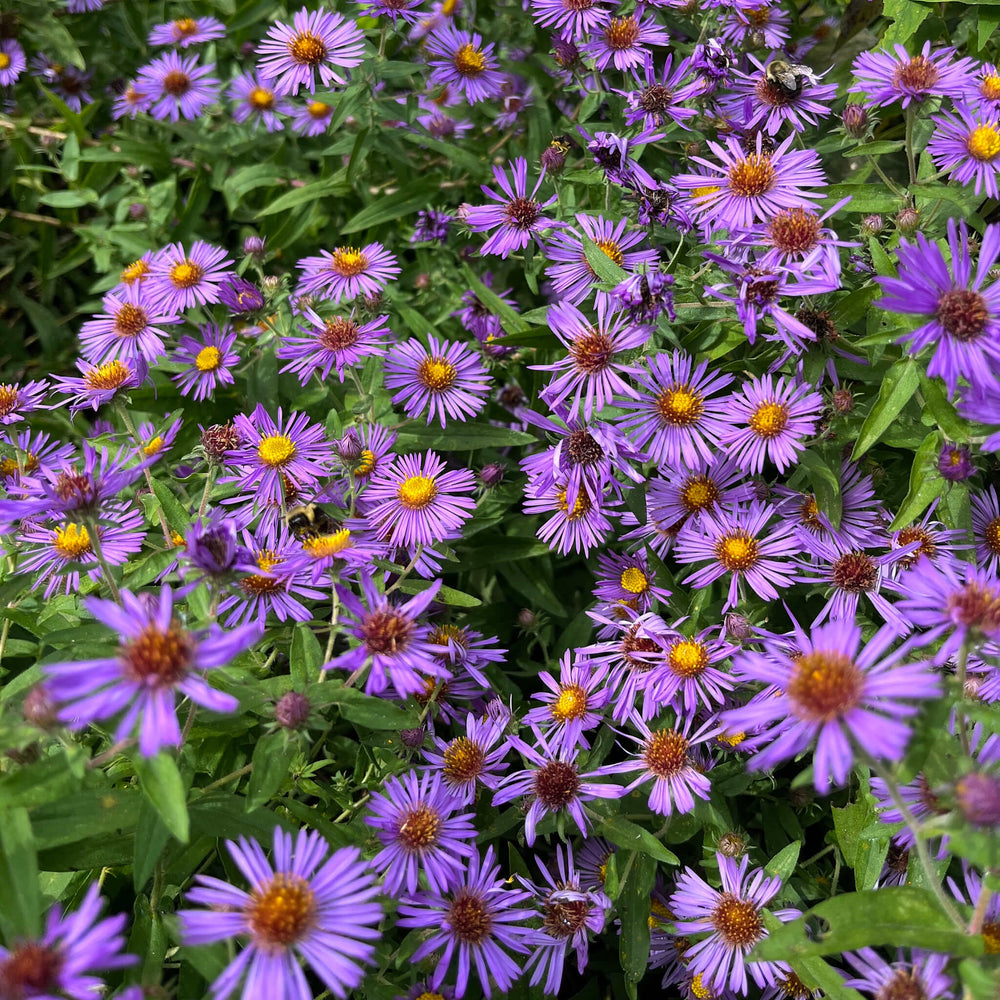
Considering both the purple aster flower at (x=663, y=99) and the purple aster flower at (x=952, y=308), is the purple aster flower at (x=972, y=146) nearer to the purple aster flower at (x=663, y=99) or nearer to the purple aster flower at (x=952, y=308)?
the purple aster flower at (x=952, y=308)

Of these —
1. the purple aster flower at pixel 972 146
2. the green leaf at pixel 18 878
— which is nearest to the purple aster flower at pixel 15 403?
the green leaf at pixel 18 878

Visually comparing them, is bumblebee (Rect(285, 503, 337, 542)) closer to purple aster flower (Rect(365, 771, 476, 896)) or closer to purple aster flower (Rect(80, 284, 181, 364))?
purple aster flower (Rect(365, 771, 476, 896))

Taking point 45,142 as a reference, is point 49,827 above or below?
below

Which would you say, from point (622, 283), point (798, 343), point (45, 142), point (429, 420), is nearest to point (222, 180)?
point (45, 142)

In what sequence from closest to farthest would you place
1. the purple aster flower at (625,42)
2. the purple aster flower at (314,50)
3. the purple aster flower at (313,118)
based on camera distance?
1. the purple aster flower at (625,42)
2. the purple aster flower at (314,50)
3. the purple aster flower at (313,118)

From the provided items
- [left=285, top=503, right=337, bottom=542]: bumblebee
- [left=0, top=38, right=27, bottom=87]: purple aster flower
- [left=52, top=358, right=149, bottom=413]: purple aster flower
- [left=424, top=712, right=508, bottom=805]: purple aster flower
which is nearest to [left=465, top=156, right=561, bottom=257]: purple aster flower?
[left=285, top=503, right=337, bottom=542]: bumblebee

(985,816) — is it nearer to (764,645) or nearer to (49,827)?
(764,645)
